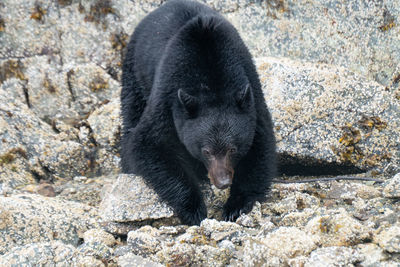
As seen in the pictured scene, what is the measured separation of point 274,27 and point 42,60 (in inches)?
144

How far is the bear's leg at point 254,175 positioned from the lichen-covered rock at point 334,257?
204 cm

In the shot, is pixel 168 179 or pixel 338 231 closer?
pixel 338 231

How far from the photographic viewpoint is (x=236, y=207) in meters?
5.46

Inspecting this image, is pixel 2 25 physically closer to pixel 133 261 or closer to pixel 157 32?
pixel 157 32

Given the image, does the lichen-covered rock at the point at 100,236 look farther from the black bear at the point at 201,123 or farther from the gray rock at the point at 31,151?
the gray rock at the point at 31,151

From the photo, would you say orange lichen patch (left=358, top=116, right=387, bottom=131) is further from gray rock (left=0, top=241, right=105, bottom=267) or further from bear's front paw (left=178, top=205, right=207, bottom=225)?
gray rock (left=0, top=241, right=105, bottom=267)

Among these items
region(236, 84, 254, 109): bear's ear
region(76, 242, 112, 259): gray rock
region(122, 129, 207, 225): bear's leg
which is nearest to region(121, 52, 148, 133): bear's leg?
region(122, 129, 207, 225): bear's leg

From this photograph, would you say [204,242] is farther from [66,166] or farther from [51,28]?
[51,28]

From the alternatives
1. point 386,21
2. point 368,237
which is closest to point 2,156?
point 368,237

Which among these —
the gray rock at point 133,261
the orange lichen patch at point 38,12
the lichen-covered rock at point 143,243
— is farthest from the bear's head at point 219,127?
the orange lichen patch at point 38,12

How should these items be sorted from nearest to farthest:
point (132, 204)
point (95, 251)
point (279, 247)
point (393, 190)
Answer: point (279, 247)
point (95, 251)
point (393, 190)
point (132, 204)

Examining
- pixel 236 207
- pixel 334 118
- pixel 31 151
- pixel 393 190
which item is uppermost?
pixel 393 190

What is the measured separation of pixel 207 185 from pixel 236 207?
2.36 ft

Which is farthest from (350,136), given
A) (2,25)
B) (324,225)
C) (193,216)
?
(2,25)
